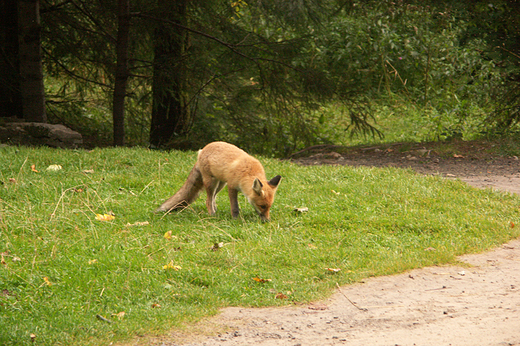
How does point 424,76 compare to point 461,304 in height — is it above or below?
above

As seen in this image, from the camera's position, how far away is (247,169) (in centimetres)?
694

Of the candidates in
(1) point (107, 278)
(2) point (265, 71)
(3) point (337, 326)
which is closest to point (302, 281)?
(3) point (337, 326)

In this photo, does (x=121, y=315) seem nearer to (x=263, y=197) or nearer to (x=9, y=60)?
(x=263, y=197)

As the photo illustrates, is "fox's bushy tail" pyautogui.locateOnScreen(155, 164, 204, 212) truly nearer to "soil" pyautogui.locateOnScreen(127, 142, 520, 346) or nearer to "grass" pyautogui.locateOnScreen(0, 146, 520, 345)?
"grass" pyautogui.locateOnScreen(0, 146, 520, 345)

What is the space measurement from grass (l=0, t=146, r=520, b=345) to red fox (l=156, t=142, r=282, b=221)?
0.61 ft

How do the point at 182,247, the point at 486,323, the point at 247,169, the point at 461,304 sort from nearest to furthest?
the point at 486,323, the point at 461,304, the point at 182,247, the point at 247,169

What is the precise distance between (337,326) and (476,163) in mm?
8305

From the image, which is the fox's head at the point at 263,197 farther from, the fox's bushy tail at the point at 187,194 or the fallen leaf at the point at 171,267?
the fallen leaf at the point at 171,267

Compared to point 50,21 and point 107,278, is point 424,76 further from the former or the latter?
point 107,278

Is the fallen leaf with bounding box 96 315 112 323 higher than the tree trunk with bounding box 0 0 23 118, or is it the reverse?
the tree trunk with bounding box 0 0 23 118

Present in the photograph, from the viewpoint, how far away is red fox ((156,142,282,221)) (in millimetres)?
6746

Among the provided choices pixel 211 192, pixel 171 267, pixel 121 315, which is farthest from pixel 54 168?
pixel 121 315

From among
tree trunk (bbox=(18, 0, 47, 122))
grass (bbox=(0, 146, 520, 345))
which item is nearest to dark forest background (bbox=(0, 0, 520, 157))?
tree trunk (bbox=(18, 0, 47, 122))

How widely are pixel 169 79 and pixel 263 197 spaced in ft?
23.2
